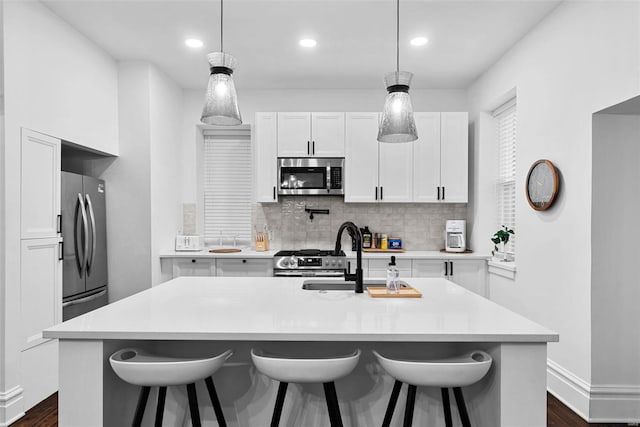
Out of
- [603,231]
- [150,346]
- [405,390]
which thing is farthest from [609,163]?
[150,346]

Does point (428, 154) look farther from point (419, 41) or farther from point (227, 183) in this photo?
point (227, 183)

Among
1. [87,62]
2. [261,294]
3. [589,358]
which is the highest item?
[87,62]

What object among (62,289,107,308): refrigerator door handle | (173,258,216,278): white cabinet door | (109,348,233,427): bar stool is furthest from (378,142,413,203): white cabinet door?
(109,348,233,427): bar stool

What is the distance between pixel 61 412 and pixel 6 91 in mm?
2135

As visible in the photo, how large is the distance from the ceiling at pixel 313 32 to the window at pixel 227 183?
0.89 metres

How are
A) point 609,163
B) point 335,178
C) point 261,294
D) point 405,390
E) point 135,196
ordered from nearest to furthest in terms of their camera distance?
1. point 405,390
2. point 261,294
3. point 609,163
4. point 135,196
5. point 335,178

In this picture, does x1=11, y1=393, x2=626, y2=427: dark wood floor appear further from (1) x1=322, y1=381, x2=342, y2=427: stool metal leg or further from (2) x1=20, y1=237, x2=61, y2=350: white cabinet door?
(1) x1=322, y1=381, x2=342, y2=427: stool metal leg

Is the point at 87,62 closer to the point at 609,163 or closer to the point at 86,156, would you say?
the point at 86,156

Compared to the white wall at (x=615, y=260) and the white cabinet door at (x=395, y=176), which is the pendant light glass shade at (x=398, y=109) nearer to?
the white wall at (x=615, y=260)

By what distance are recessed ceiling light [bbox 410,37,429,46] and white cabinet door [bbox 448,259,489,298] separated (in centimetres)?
216

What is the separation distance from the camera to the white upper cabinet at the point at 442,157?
4590mm

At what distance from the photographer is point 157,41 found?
Result: 3.67 metres

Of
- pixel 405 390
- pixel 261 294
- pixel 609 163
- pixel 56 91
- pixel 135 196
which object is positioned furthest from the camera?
pixel 135 196

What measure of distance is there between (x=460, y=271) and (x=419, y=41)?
90.3 inches
